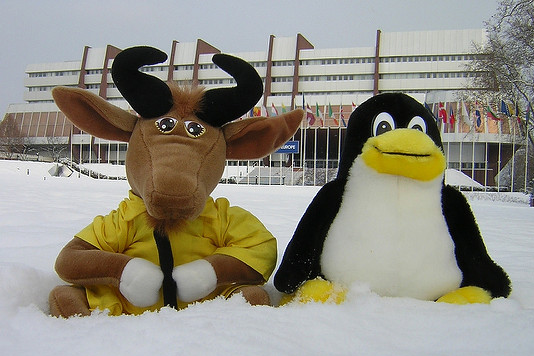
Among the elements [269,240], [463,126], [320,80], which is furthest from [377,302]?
[320,80]

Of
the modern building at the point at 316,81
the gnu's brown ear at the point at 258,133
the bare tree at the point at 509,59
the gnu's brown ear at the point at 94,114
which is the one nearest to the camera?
the gnu's brown ear at the point at 94,114

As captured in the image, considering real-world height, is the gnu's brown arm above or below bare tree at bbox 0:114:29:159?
below

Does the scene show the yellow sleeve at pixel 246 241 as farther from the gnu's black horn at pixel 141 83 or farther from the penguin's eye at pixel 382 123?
the penguin's eye at pixel 382 123

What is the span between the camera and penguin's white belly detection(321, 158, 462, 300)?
158 centimetres

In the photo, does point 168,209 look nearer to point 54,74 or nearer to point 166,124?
point 166,124

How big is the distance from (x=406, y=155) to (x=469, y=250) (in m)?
0.48

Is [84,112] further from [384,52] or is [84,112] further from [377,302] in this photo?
[384,52]

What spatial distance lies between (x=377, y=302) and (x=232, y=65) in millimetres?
1033

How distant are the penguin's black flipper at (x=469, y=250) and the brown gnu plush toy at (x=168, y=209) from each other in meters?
0.71

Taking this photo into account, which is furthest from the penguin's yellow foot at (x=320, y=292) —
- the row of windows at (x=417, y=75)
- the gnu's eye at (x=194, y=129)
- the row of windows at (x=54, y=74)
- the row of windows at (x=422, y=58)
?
the row of windows at (x=54, y=74)

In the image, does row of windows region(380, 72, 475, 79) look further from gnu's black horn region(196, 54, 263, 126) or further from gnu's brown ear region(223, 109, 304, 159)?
gnu's black horn region(196, 54, 263, 126)

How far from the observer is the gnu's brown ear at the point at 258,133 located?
1.90 meters

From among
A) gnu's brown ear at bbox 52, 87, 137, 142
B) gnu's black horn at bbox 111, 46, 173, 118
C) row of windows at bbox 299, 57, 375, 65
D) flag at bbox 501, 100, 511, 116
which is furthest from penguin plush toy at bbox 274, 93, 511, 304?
row of windows at bbox 299, 57, 375, 65

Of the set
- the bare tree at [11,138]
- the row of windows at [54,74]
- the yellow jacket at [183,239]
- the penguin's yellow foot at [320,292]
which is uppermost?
the row of windows at [54,74]
